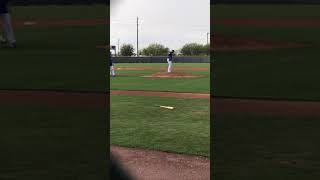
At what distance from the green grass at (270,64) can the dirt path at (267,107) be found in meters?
0.80

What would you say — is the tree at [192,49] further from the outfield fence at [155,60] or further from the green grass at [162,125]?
the green grass at [162,125]

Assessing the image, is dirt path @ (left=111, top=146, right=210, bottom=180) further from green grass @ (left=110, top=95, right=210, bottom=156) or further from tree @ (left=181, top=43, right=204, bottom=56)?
tree @ (left=181, top=43, right=204, bottom=56)

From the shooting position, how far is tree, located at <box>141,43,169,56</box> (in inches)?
1986

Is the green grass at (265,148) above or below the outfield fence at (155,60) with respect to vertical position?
below

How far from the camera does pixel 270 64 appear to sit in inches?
810

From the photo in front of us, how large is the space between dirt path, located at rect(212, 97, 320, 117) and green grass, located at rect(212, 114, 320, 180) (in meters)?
0.54

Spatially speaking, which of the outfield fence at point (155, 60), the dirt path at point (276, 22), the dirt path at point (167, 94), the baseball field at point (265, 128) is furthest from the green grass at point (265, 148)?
the outfield fence at point (155, 60)

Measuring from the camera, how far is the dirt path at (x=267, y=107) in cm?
700
